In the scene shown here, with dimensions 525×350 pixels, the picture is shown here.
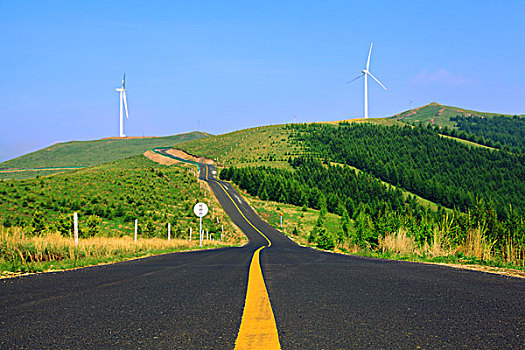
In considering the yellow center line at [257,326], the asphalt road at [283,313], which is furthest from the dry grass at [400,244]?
the yellow center line at [257,326]

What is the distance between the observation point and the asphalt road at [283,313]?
2859mm

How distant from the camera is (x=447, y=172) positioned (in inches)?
6299

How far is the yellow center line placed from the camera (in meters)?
2.70

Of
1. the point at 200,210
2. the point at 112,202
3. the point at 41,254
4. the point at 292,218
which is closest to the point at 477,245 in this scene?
the point at 41,254

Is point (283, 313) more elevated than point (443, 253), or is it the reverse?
point (283, 313)

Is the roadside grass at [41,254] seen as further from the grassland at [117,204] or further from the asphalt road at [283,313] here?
the grassland at [117,204]

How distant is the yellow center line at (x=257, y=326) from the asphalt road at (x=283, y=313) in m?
0.07

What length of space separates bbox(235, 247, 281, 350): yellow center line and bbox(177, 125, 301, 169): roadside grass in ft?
436

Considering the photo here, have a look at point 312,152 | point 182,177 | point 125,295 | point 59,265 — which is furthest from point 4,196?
point 312,152

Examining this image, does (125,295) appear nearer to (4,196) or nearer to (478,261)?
(478,261)

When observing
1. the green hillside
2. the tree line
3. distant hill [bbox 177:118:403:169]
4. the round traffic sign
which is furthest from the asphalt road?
distant hill [bbox 177:118:403:169]

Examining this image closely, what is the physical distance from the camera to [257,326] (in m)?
3.16

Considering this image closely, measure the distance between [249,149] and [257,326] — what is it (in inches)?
6514

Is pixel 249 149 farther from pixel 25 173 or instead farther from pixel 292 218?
pixel 25 173
